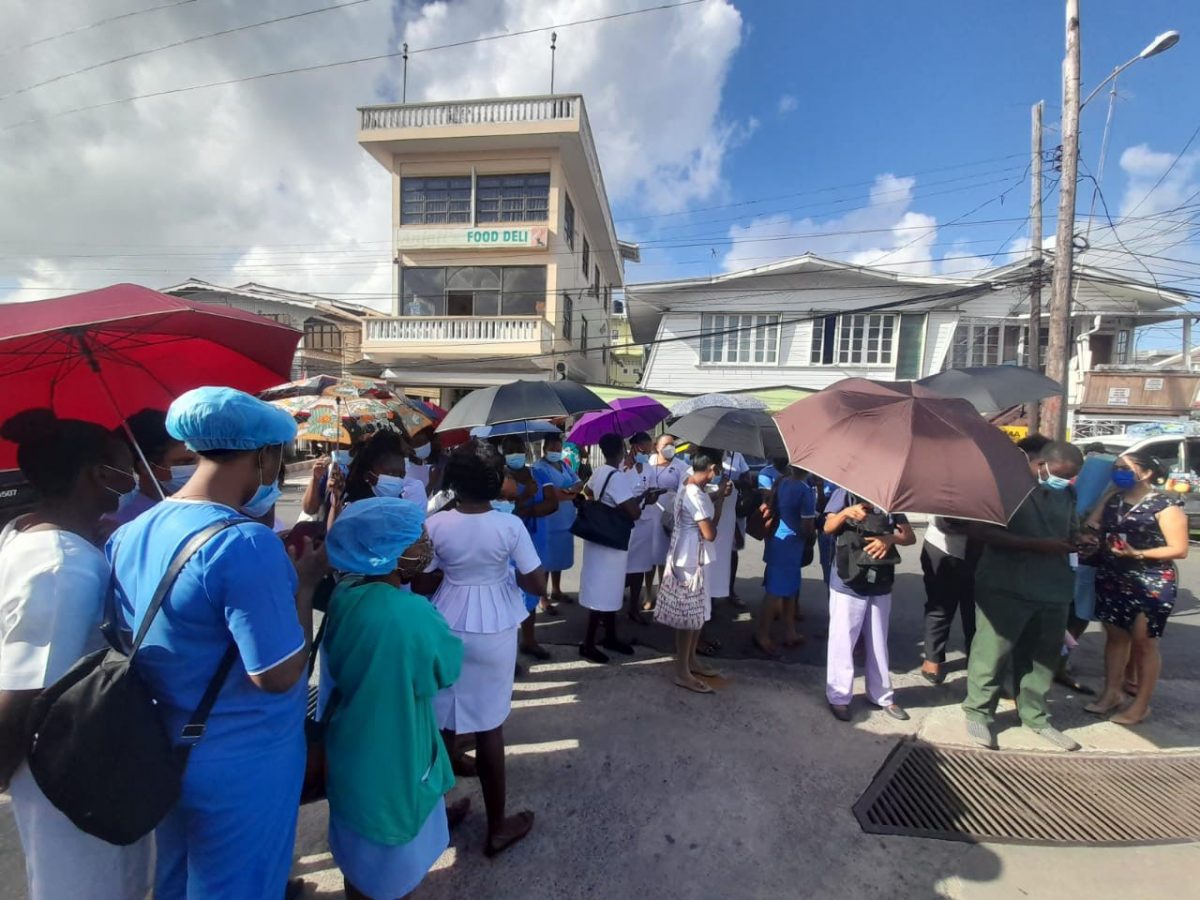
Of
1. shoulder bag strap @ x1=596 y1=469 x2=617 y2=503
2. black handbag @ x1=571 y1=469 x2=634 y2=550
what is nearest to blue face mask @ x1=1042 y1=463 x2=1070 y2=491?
black handbag @ x1=571 y1=469 x2=634 y2=550

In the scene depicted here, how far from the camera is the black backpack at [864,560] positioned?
11.7 feet

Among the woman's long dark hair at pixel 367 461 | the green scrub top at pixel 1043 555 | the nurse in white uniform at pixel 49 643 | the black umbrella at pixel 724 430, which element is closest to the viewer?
the nurse in white uniform at pixel 49 643

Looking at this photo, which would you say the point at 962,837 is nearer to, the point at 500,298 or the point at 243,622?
the point at 243,622

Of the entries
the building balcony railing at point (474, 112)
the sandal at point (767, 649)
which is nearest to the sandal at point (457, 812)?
the sandal at point (767, 649)

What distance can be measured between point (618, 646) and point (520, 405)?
2.13 metres

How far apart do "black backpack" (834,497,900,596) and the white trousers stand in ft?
0.32

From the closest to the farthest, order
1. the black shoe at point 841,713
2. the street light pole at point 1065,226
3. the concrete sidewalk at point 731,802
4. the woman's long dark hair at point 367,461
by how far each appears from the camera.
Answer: the concrete sidewalk at point 731,802 < the woman's long dark hair at point 367,461 < the black shoe at point 841,713 < the street light pole at point 1065,226

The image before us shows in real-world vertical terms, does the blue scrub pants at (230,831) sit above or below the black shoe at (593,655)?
above

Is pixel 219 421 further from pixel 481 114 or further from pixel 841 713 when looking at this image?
pixel 481 114

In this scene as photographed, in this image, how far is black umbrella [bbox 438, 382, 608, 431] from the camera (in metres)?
4.36

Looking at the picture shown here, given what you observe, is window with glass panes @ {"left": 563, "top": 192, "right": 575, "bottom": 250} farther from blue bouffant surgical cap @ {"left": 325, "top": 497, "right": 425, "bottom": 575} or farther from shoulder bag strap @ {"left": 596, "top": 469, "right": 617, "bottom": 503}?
blue bouffant surgical cap @ {"left": 325, "top": 497, "right": 425, "bottom": 575}

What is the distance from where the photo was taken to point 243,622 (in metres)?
1.41

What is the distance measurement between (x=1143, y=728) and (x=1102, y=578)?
39.2 inches

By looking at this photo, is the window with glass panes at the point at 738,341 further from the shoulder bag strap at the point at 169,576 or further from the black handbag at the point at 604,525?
the shoulder bag strap at the point at 169,576
